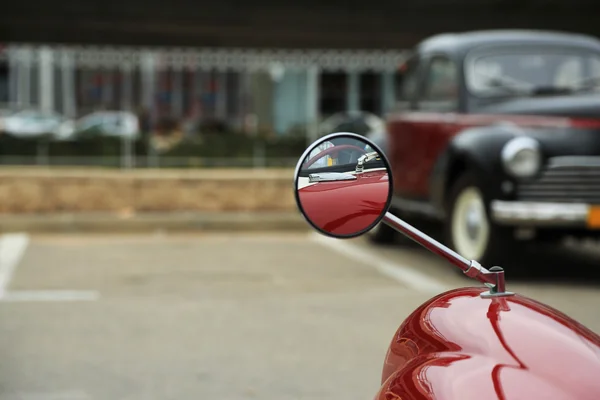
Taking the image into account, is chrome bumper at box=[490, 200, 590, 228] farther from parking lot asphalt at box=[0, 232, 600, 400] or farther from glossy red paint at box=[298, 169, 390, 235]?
glossy red paint at box=[298, 169, 390, 235]

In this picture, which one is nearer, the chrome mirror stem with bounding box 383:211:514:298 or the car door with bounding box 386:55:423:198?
the chrome mirror stem with bounding box 383:211:514:298

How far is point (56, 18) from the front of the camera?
17203 millimetres

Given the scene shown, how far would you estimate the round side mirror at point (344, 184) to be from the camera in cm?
217

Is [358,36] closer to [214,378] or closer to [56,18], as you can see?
[56,18]

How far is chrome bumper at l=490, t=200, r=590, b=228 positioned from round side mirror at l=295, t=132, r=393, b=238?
5482mm

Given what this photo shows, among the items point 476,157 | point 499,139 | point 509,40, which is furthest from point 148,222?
point 499,139

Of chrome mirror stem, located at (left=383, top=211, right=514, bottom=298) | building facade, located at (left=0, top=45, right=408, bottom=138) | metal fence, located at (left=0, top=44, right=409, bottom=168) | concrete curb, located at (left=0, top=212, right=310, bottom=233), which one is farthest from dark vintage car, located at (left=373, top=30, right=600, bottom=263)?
building facade, located at (left=0, top=45, right=408, bottom=138)

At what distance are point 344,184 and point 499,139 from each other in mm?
5656

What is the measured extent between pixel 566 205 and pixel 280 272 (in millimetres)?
2608

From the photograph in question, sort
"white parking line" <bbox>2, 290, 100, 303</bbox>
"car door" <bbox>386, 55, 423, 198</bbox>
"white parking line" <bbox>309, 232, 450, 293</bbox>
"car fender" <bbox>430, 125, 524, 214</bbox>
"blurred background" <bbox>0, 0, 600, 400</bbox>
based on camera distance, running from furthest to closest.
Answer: "car door" <bbox>386, 55, 423, 198</bbox> → "white parking line" <bbox>309, 232, 450, 293</bbox> → "car fender" <bbox>430, 125, 524, 214</bbox> → "white parking line" <bbox>2, 290, 100, 303</bbox> → "blurred background" <bbox>0, 0, 600, 400</bbox>

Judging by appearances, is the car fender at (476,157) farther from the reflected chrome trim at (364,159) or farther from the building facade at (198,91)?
the building facade at (198,91)

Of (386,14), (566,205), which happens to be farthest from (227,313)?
(386,14)

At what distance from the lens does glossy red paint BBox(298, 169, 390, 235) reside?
218 centimetres

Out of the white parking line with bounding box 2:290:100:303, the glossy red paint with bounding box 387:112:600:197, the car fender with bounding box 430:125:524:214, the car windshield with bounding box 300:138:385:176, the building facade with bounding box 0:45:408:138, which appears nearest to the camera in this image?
the car windshield with bounding box 300:138:385:176
